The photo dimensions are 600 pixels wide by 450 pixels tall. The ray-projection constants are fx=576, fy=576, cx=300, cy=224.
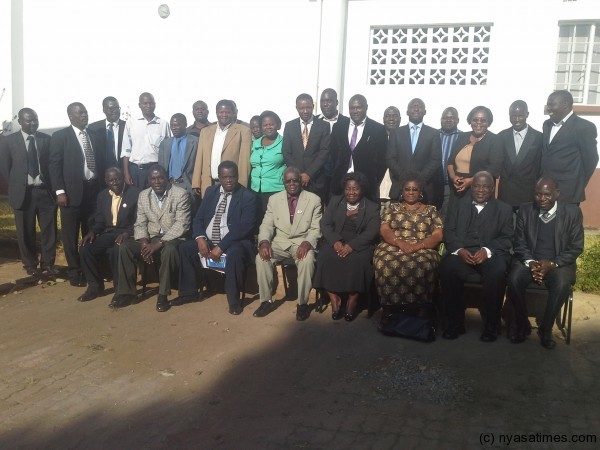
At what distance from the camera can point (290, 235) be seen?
20.2ft

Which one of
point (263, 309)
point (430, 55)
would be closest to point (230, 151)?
point (263, 309)

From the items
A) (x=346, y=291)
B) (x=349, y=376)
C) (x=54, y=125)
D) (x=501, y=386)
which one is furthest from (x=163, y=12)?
(x=501, y=386)

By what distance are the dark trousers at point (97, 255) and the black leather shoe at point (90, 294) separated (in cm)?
4

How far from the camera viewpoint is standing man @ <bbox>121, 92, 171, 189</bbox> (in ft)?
23.9

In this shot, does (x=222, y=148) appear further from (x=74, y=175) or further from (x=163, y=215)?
(x=74, y=175)

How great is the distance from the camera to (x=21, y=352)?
4910mm

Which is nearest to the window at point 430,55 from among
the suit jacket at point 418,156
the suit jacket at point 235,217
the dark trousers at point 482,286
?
the suit jacket at point 418,156

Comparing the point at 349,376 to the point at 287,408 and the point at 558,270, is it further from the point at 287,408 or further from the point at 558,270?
the point at 558,270

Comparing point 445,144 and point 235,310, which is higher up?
point 445,144

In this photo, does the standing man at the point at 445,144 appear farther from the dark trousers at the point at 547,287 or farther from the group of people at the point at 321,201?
the dark trousers at the point at 547,287

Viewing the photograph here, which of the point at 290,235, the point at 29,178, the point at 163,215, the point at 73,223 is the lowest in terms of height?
the point at 73,223

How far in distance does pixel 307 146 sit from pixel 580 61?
487 centimetres

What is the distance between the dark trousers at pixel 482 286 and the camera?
5191mm

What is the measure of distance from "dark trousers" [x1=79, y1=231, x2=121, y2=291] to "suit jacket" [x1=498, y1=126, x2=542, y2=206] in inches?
169
